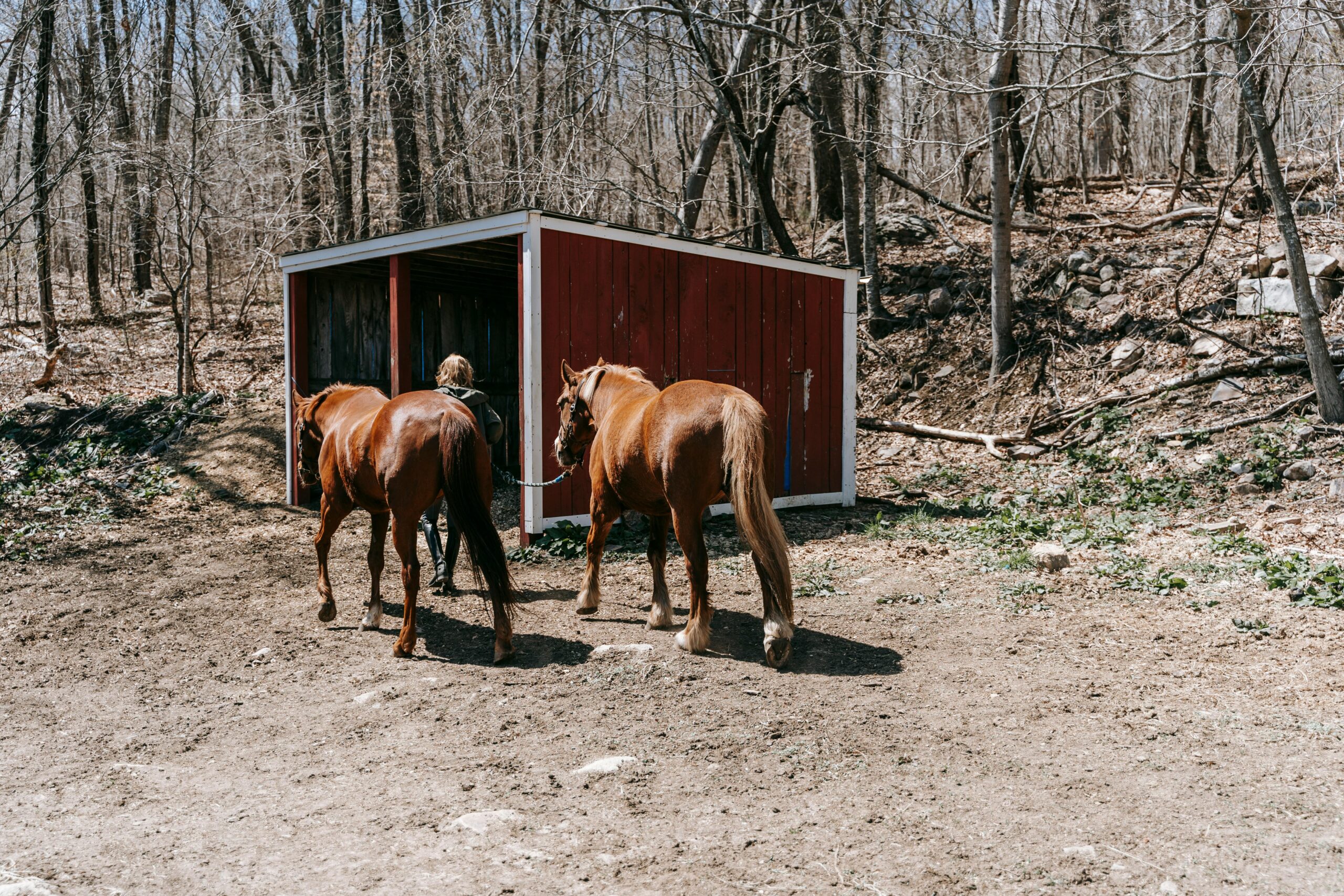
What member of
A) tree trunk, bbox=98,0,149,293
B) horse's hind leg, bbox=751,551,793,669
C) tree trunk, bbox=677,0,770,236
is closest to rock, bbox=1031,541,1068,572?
horse's hind leg, bbox=751,551,793,669

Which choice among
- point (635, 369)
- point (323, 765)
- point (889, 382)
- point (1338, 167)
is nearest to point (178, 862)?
point (323, 765)

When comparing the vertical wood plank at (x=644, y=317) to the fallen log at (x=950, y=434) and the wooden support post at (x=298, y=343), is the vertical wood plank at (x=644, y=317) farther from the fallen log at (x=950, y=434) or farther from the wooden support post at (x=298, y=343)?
the fallen log at (x=950, y=434)

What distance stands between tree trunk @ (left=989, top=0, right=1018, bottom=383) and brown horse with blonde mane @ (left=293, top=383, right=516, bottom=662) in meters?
8.89

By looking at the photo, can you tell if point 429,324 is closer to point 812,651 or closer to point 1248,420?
point 812,651

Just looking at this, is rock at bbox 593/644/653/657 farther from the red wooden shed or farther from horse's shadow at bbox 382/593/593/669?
the red wooden shed

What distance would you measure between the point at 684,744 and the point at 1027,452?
898cm

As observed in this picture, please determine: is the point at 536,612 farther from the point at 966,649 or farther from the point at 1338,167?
the point at 1338,167

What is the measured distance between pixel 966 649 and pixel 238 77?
70.6ft

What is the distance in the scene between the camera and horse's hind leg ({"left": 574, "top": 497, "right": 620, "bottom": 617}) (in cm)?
589

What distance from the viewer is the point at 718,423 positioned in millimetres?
5098

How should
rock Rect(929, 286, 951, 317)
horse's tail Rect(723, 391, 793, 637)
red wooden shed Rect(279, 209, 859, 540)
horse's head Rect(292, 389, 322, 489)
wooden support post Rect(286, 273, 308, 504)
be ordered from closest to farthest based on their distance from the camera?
horse's tail Rect(723, 391, 793, 637) → horse's head Rect(292, 389, 322, 489) → red wooden shed Rect(279, 209, 859, 540) → wooden support post Rect(286, 273, 308, 504) → rock Rect(929, 286, 951, 317)

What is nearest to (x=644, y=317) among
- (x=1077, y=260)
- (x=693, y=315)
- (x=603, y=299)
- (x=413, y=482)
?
(x=603, y=299)

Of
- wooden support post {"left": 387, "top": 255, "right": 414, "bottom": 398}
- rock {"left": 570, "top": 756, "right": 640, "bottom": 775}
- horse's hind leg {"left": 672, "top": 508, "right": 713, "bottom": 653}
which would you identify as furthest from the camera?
wooden support post {"left": 387, "top": 255, "right": 414, "bottom": 398}

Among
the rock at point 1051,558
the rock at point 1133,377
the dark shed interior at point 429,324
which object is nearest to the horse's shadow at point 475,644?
the rock at point 1051,558
